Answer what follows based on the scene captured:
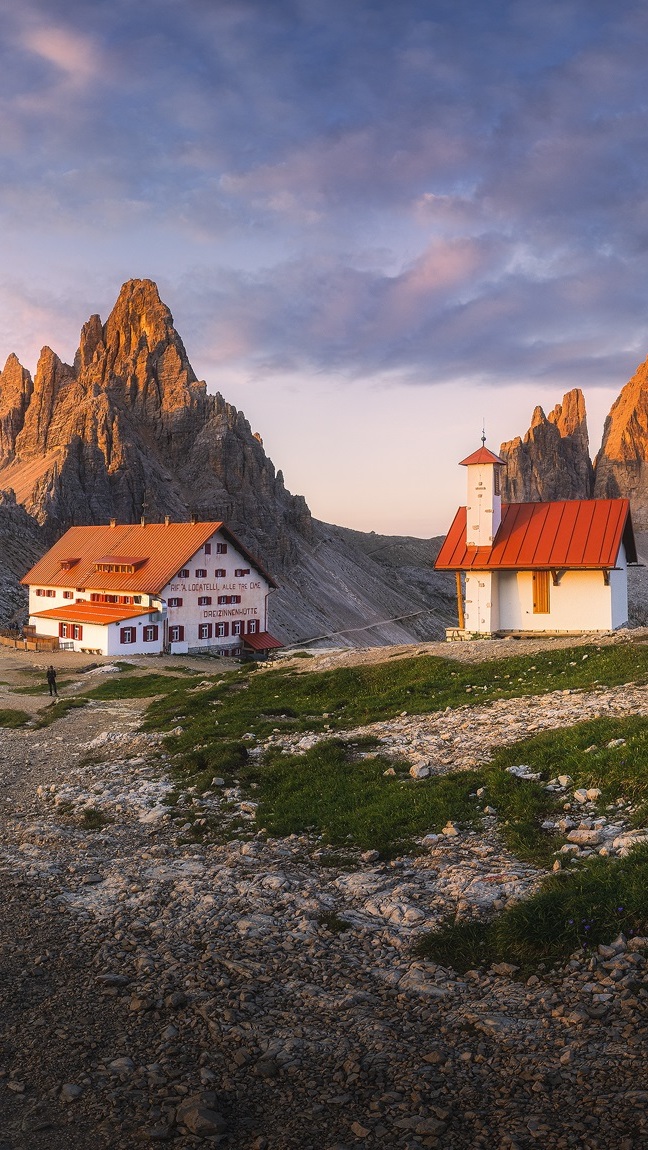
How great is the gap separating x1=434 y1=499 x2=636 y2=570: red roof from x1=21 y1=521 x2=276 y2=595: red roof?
29.9 meters

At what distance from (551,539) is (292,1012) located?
38886 mm

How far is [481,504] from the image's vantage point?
4478 cm

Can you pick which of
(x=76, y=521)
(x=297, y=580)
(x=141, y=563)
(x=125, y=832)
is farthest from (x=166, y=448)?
(x=125, y=832)

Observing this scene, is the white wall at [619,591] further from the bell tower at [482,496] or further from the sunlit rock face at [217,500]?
the sunlit rock face at [217,500]

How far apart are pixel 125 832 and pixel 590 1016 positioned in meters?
9.86

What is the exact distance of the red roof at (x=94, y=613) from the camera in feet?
210

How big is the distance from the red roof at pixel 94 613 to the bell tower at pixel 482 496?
104 feet

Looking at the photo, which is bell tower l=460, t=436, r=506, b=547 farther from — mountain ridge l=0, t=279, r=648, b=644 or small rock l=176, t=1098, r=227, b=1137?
mountain ridge l=0, t=279, r=648, b=644

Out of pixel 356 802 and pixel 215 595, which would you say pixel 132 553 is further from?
pixel 356 802

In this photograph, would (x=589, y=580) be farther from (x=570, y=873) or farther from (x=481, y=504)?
(x=570, y=873)

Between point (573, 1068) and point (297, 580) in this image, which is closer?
point (573, 1068)

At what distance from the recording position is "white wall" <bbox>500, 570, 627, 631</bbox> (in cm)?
4256

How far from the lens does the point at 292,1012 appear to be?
7.97m

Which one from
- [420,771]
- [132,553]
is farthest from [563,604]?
[132,553]
